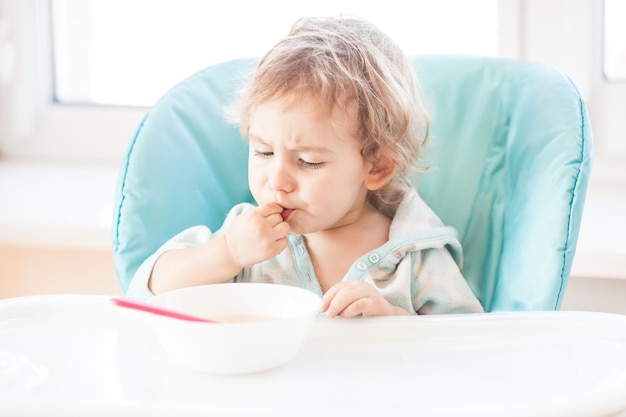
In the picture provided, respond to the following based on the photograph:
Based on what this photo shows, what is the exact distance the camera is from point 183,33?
6.24ft

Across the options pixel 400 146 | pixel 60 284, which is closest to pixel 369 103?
pixel 400 146

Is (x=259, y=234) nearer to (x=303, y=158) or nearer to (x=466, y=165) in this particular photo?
(x=303, y=158)

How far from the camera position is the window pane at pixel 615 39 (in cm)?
167

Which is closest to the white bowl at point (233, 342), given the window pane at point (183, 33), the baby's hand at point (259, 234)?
the baby's hand at point (259, 234)

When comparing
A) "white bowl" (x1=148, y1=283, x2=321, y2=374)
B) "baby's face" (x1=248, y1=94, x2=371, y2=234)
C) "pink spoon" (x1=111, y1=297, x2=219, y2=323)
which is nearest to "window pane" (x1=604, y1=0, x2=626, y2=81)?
"baby's face" (x1=248, y1=94, x2=371, y2=234)

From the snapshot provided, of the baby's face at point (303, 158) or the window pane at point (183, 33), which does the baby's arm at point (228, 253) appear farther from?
the window pane at point (183, 33)

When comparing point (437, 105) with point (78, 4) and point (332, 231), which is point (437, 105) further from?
point (78, 4)

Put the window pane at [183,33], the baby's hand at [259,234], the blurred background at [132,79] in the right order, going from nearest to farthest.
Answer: the baby's hand at [259,234]
the blurred background at [132,79]
the window pane at [183,33]

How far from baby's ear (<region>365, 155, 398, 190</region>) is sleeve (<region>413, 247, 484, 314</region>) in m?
0.11

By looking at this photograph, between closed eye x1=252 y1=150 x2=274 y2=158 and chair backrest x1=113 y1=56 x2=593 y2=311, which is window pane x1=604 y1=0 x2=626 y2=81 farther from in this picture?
closed eye x1=252 y1=150 x2=274 y2=158

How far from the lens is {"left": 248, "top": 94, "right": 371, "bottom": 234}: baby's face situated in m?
1.11

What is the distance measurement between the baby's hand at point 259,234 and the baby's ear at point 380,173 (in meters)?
0.16

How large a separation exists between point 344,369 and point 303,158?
1.20 ft

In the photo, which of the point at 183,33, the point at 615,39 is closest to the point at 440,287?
the point at 615,39
